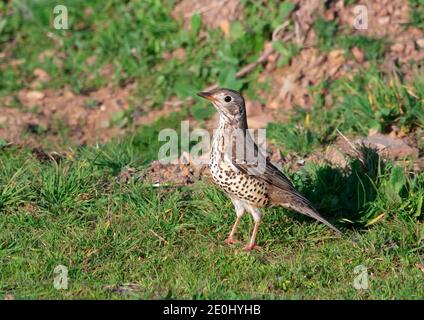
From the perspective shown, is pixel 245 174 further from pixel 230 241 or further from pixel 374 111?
pixel 374 111

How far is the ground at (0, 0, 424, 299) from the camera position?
24.0 feet

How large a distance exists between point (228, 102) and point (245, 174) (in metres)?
0.65

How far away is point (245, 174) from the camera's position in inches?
300

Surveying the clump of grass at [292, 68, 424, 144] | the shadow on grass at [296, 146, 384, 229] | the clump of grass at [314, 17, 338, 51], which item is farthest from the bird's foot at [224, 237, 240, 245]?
the clump of grass at [314, 17, 338, 51]

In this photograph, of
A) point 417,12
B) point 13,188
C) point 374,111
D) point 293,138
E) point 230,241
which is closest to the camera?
point 230,241

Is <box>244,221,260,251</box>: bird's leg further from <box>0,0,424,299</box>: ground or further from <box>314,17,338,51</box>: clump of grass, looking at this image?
<box>314,17,338,51</box>: clump of grass

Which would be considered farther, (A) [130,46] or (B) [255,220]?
(A) [130,46]

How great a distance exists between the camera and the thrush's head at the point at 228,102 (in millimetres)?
7730

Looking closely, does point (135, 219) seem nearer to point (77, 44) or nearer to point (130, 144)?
point (130, 144)

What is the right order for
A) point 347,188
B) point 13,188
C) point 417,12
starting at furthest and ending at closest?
1. point 417,12
2. point 347,188
3. point 13,188

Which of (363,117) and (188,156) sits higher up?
(363,117)

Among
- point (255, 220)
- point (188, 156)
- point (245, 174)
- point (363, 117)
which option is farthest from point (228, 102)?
point (363, 117)

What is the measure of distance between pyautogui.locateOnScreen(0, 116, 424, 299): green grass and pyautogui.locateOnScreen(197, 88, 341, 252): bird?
0.91 ft

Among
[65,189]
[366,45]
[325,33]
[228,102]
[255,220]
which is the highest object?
[325,33]
